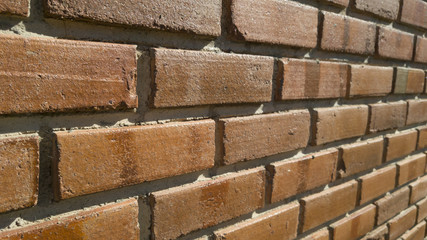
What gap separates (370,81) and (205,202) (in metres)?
0.82

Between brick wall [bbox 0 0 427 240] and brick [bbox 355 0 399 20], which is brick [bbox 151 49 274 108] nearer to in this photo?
brick wall [bbox 0 0 427 240]

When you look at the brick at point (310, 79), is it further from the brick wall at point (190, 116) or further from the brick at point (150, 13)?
the brick at point (150, 13)

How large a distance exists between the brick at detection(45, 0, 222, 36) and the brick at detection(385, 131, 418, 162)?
103cm

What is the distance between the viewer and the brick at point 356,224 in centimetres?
115

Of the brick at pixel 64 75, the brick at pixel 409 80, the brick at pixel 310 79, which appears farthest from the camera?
the brick at pixel 409 80

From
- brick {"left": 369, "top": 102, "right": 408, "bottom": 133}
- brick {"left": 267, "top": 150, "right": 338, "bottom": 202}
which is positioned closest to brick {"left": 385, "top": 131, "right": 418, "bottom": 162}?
brick {"left": 369, "top": 102, "right": 408, "bottom": 133}

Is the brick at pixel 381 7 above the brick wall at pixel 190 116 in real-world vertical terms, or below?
above

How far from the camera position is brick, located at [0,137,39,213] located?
1.61ft

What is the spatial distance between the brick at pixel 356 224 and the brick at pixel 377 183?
0.05 metres

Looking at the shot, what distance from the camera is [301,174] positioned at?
98 centimetres

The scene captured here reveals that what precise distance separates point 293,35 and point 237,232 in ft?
1.77

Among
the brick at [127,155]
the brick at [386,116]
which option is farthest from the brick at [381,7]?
the brick at [127,155]

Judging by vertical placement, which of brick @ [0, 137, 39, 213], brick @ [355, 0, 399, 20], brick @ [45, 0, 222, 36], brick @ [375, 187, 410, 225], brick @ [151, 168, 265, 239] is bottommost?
brick @ [375, 187, 410, 225]

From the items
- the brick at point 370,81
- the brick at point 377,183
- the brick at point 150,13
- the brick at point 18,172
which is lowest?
the brick at point 377,183
